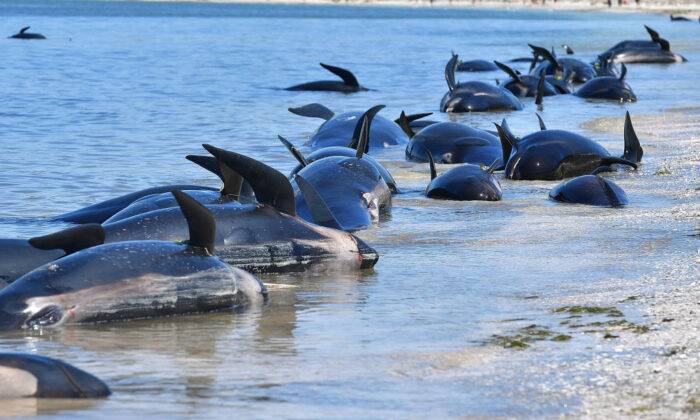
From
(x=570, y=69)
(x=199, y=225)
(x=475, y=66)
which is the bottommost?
(x=475, y=66)

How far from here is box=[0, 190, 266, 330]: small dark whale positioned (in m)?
5.40

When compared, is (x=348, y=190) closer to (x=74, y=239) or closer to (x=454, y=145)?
(x=74, y=239)

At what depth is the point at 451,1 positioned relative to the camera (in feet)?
485

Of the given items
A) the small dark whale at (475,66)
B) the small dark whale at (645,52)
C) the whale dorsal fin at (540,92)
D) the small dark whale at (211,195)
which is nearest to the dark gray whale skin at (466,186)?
the small dark whale at (211,195)

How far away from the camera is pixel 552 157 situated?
10789mm

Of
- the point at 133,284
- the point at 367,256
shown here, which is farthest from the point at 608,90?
the point at 133,284

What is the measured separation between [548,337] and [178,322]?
157 centimetres

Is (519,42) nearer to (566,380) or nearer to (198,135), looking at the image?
(198,135)

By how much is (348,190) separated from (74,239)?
2805mm

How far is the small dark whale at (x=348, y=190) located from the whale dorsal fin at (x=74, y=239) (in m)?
1.95

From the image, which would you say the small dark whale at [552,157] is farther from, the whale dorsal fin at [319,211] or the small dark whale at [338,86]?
the small dark whale at [338,86]

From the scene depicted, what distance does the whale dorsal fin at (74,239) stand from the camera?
5.82m

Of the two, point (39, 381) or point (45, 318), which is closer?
point (39, 381)

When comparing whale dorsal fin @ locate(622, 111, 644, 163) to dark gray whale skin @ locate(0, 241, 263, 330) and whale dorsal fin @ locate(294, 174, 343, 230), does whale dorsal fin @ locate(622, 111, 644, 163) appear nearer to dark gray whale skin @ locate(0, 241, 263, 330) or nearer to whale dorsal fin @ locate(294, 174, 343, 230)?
whale dorsal fin @ locate(294, 174, 343, 230)
